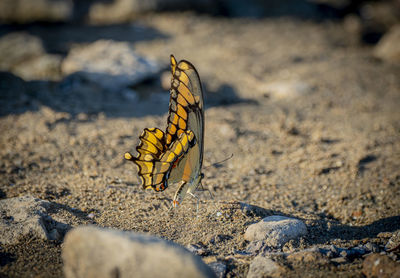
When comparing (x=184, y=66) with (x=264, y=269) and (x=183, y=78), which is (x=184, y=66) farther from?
(x=264, y=269)

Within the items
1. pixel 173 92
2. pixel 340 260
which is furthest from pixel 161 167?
pixel 340 260

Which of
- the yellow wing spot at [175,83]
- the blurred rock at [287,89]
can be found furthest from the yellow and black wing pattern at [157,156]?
the blurred rock at [287,89]

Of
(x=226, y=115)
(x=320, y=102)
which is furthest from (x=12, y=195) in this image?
(x=320, y=102)

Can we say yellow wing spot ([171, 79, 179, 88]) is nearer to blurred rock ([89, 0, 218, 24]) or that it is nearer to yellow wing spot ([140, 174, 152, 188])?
yellow wing spot ([140, 174, 152, 188])

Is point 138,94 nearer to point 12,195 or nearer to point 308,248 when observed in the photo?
point 12,195

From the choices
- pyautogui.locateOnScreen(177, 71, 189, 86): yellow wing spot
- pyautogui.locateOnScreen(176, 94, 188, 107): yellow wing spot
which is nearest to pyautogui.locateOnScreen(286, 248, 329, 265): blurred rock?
pyautogui.locateOnScreen(176, 94, 188, 107): yellow wing spot

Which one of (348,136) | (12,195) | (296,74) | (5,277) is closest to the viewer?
(5,277)
